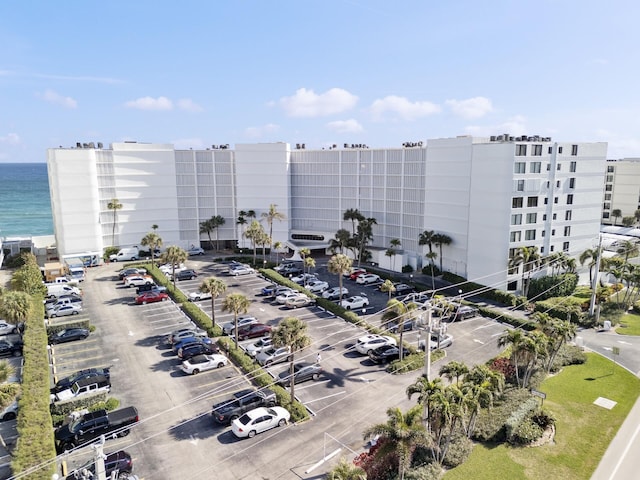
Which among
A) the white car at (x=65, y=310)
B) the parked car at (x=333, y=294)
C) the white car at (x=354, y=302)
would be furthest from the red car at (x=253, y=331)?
the white car at (x=65, y=310)

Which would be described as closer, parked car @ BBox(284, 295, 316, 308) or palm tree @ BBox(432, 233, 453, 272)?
parked car @ BBox(284, 295, 316, 308)

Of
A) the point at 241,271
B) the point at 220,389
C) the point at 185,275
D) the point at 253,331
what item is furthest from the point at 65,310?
the point at 220,389

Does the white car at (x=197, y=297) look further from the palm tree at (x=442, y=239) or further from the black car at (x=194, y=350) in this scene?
the palm tree at (x=442, y=239)

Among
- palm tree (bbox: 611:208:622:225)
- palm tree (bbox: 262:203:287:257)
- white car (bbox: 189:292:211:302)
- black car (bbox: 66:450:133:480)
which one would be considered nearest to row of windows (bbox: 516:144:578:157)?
palm tree (bbox: 262:203:287:257)

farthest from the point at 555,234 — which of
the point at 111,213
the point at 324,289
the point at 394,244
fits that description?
the point at 111,213

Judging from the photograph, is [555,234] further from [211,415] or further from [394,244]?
[211,415]

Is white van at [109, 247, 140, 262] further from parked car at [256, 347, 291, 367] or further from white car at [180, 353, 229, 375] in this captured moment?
parked car at [256, 347, 291, 367]
